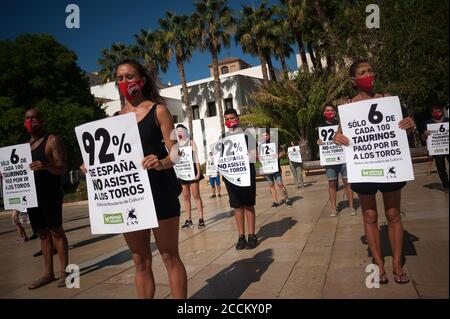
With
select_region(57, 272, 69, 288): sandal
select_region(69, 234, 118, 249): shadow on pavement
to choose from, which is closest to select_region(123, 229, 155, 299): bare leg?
select_region(57, 272, 69, 288): sandal

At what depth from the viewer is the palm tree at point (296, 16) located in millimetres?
25938

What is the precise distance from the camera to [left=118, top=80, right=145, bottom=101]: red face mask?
3.05 metres

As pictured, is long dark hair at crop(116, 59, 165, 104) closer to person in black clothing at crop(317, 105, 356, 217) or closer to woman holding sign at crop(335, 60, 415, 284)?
woman holding sign at crop(335, 60, 415, 284)

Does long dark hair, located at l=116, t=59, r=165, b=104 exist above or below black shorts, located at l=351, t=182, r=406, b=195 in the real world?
above

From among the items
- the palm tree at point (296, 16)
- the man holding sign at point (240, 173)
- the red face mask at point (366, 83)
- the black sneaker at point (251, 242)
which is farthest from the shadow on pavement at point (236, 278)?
the palm tree at point (296, 16)

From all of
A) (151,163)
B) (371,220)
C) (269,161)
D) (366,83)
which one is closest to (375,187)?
(371,220)

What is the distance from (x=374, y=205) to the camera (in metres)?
3.41

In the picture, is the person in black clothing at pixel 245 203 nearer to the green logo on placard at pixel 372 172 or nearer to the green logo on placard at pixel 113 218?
the green logo on placard at pixel 372 172

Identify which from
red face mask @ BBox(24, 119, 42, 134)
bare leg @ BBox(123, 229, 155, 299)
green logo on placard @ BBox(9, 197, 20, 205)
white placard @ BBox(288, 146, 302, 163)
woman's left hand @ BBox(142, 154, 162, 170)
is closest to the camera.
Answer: woman's left hand @ BBox(142, 154, 162, 170)

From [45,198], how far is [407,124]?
4154 millimetres

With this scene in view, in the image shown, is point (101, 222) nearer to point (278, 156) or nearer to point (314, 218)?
point (314, 218)

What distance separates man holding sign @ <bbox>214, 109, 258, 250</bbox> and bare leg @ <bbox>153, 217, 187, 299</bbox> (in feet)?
7.82
